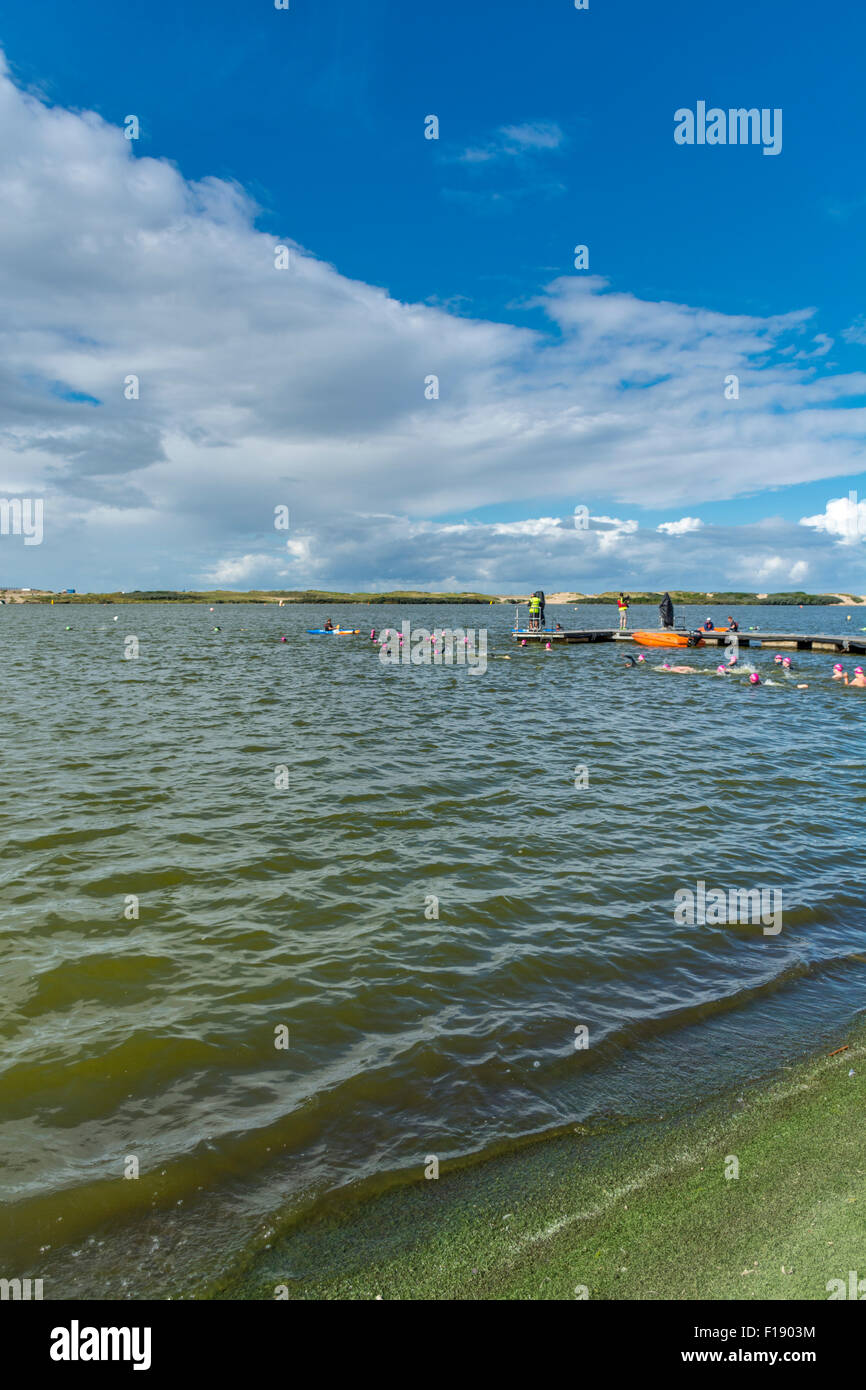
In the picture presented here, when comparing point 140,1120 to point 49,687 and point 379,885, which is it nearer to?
point 379,885

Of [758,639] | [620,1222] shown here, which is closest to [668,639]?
[758,639]

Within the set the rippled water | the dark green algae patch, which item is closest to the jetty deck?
the rippled water

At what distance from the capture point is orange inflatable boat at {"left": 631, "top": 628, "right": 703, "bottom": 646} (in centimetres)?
7456

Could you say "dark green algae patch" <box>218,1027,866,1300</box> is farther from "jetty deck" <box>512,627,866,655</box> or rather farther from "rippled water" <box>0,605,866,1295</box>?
"jetty deck" <box>512,627,866,655</box>

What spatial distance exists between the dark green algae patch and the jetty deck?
6946cm

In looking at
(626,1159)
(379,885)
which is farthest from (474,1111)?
(379,885)

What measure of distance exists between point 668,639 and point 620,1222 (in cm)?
7369

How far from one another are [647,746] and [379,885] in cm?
1685

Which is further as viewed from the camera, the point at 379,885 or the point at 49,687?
the point at 49,687

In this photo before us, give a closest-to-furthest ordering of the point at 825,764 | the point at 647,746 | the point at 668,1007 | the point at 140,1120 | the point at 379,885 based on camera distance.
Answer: the point at 140,1120
the point at 668,1007
the point at 379,885
the point at 825,764
the point at 647,746

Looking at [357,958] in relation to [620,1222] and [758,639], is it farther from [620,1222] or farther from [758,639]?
[758,639]

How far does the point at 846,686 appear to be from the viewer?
158 feet
